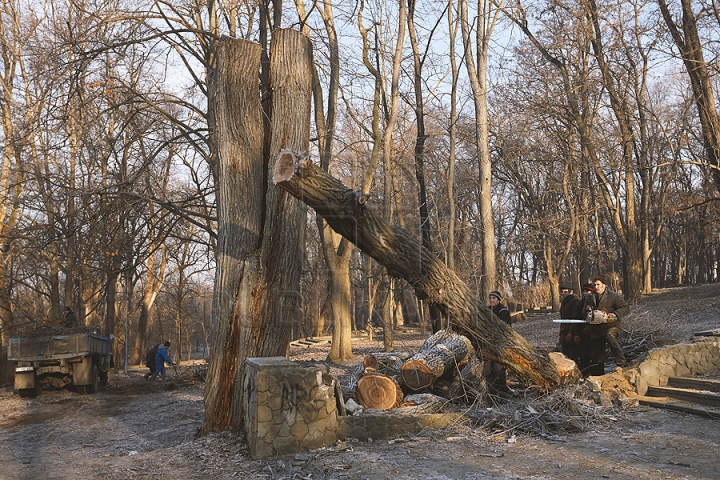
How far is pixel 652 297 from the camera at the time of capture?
77.2 feet

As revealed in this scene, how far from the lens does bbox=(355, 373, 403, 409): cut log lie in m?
8.52

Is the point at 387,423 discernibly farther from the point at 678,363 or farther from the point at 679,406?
the point at 678,363

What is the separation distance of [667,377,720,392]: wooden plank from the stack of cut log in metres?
2.97

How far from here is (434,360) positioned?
9.52 m

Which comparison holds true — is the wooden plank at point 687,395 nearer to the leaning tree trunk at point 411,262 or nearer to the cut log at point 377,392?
the leaning tree trunk at point 411,262

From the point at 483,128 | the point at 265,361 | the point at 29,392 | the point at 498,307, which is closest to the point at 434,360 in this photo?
the point at 498,307

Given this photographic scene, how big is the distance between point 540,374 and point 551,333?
1229cm

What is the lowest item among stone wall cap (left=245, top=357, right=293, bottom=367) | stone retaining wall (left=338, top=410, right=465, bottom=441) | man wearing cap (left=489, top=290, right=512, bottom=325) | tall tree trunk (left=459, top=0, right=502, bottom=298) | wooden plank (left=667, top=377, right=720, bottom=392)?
stone retaining wall (left=338, top=410, right=465, bottom=441)

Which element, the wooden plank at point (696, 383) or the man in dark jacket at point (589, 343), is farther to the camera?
the man in dark jacket at point (589, 343)

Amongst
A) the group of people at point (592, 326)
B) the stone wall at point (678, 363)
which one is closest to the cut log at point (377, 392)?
the group of people at point (592, 326)

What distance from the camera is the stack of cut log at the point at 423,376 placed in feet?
28.1

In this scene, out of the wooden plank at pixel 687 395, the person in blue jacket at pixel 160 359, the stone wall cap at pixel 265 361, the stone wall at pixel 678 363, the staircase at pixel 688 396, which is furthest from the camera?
the person in blue jacket at pixel 160 359

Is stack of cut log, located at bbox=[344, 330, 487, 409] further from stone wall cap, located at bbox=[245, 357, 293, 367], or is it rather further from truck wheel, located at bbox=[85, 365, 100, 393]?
truck wheel, located at bbox=[85, 365, 100, 393]

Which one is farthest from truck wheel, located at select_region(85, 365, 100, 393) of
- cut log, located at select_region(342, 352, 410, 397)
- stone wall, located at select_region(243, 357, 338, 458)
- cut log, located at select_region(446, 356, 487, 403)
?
cut log, located at select_region(446, 356, 487, 403)
